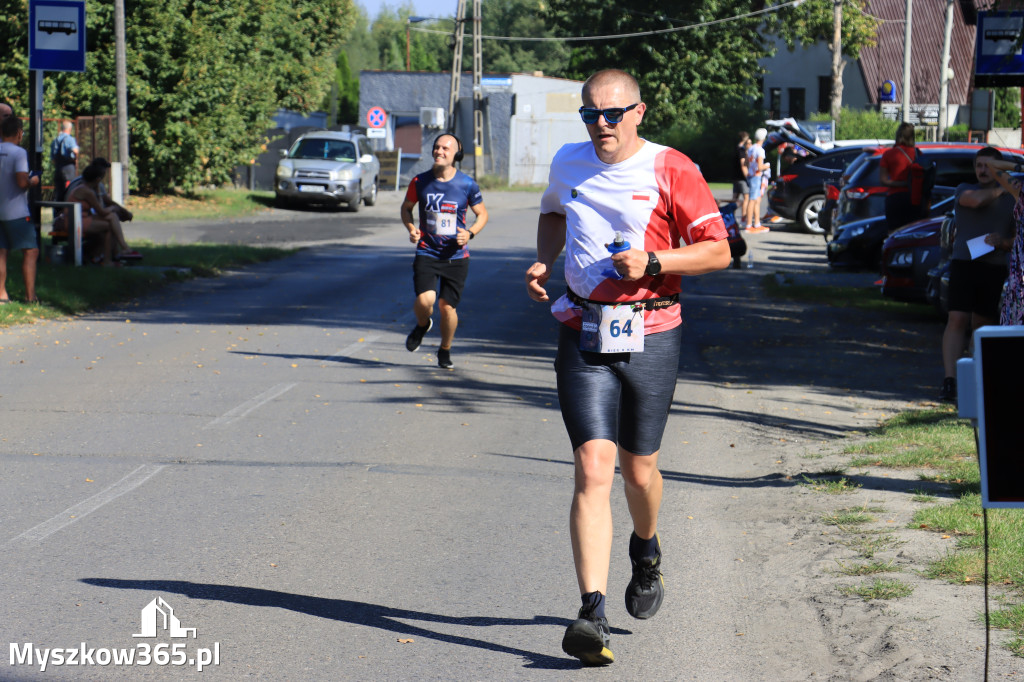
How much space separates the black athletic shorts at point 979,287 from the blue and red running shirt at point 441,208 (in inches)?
154

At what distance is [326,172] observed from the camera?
33.0 m

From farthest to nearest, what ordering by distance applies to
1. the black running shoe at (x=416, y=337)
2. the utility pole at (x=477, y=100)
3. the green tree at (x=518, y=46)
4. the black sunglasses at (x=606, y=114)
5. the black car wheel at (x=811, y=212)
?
the green tree at (x=518, y=46) < the utility pole at (x=477, y=100) < the black car wheel at (x=811, y=212) < the black running shoe at (x=416, y=337) < the black sunglasses at (x=606, y=114)

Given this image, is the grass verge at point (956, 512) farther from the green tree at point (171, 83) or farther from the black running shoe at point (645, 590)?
the green tree at point (171, 83)

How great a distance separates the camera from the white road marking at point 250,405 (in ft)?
29.2

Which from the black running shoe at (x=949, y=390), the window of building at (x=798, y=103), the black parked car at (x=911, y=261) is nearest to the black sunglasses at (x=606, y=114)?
the black running shoe at (x=949, y=390)

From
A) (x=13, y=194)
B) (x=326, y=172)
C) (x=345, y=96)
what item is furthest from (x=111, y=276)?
(x=345, y=96)

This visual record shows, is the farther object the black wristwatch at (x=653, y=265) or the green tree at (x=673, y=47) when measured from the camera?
the green tree at (x=673, y=47)

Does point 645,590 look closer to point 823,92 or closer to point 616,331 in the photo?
point 616,331

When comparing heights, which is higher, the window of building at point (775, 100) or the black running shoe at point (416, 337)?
the window of building at point (775, 100)

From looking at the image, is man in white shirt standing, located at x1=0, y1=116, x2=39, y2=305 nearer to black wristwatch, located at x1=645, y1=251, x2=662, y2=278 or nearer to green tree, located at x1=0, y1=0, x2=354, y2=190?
black wristwatch, located at x1=645, y1=251, x2=662, y2=278

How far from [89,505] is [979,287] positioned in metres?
6.43

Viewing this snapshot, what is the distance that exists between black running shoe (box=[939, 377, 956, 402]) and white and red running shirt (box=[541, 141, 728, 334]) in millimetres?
5822

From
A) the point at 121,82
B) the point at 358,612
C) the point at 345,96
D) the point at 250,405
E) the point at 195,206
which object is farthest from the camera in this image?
the point at 345,96

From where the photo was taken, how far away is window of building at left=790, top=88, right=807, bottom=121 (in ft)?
236
